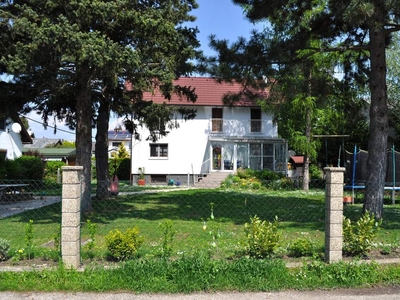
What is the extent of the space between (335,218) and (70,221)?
3.97 m

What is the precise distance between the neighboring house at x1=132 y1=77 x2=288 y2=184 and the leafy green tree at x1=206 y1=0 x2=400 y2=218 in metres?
20.4

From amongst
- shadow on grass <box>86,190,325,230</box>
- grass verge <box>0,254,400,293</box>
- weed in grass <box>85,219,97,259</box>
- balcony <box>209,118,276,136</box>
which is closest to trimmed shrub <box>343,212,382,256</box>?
grass verge <box>0,254,400,293</box>

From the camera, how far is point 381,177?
37.8 feet

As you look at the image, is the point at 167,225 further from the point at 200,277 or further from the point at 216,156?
the point at 216,156

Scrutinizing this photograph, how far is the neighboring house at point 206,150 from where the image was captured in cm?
3462

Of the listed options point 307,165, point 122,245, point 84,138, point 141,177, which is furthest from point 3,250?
point 141,177

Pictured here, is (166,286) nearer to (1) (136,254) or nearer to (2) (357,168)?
(1) (136,254)

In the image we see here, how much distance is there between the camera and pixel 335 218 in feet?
21.9

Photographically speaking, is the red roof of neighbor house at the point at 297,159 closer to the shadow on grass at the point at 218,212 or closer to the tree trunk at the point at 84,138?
the shadow on grass at the point at 218,212

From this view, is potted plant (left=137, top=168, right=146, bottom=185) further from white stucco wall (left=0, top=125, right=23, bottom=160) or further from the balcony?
white stucco wall (left=0, top=125, right=23, bottom=160)

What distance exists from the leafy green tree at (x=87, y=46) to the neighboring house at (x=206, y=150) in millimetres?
19121

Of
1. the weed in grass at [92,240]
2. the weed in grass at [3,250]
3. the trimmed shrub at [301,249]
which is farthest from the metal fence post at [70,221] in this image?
the trimmed shrub at [301,249]

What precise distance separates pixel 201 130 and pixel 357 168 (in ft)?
50.0

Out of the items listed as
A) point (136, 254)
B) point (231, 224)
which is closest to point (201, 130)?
point (231, 224)
